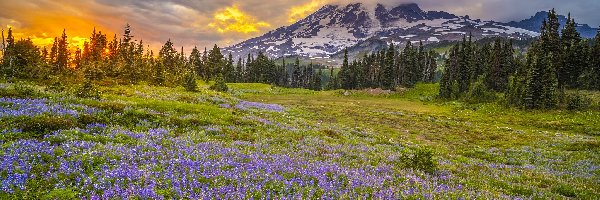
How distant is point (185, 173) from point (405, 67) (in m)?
130

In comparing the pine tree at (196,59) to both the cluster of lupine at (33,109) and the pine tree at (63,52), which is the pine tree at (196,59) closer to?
the pine tree at (63,52)

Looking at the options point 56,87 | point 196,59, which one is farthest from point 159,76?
point 196,59

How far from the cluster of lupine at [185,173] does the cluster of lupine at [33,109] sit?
2.59 m

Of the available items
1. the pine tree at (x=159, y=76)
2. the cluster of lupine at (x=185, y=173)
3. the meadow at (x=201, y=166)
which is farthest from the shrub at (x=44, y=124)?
the pine tree at (x=159, y=76)

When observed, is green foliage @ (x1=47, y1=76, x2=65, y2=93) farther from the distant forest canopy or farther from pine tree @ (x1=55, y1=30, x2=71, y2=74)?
pine tree @ (x1=55, y1=30, x2=71, y2=74)

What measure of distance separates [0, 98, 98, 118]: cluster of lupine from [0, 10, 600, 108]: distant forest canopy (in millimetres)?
11558

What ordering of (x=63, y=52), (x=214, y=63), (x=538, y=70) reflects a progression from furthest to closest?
(x=214, y=63) → (x=63, y=52) → (x=538, y=70)

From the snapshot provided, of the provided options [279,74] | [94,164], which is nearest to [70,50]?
[279,74]

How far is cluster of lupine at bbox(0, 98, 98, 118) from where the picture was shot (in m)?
13.1

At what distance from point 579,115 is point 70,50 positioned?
125792mm

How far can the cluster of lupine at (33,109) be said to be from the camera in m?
13.1

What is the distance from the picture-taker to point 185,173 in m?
8.91

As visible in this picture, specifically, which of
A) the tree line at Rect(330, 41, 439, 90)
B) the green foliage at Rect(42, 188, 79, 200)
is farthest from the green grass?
the tree line at Rect(330, 41, 439, 90)

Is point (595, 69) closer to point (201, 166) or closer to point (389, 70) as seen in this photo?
point (389, 70)
